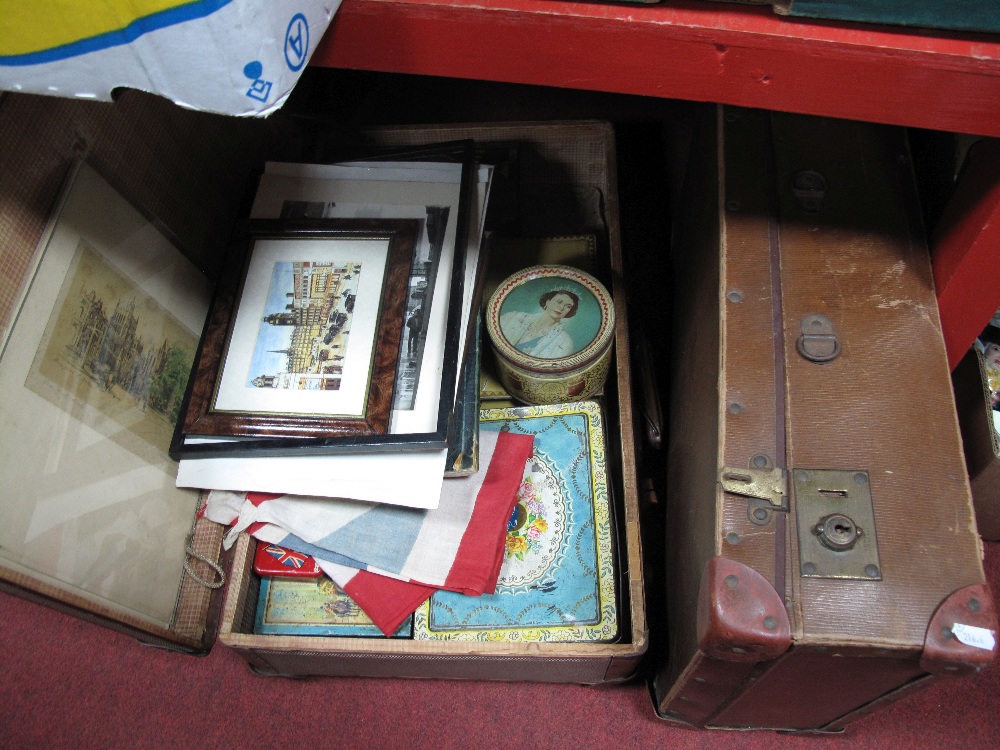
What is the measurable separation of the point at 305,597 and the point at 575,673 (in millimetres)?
389

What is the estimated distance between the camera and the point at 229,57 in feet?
1.71

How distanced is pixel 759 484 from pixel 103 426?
0.74 m

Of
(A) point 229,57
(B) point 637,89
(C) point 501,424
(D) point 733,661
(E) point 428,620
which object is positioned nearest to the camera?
(A) point 229,57

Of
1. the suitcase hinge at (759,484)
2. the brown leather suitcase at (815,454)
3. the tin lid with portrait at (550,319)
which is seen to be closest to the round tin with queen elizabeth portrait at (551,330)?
the tin lid with portrait at (550,319)

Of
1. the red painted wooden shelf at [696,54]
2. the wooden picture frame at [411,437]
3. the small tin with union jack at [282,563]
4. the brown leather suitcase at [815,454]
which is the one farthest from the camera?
the small tin with union jack at [282,563]

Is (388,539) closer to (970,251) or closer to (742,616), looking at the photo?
(742,616)

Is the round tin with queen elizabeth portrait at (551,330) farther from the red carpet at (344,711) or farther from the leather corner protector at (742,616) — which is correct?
the red carpet at (344,711)

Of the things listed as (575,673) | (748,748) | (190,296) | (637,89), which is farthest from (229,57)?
(748,748)

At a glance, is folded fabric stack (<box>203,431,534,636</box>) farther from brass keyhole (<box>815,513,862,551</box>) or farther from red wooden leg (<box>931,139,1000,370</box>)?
red wooden leg (<box>931,139,1000,370</box>)

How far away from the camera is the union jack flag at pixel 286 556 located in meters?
1.05

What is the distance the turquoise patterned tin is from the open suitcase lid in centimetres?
35

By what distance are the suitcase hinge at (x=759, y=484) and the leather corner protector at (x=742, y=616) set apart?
7 cm

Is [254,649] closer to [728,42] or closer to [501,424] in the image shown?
[501,424]

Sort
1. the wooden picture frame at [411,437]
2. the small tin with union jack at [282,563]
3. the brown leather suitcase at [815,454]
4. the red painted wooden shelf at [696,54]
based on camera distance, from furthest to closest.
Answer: the small tin with union jack at [282,563] < the wooden picture frame at [411,437] < the brown leather suitcase at [815,454] < the red painted wooden shelf at [696,54]
